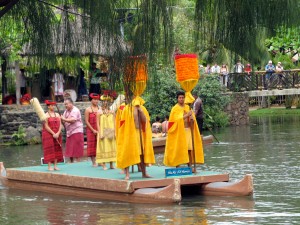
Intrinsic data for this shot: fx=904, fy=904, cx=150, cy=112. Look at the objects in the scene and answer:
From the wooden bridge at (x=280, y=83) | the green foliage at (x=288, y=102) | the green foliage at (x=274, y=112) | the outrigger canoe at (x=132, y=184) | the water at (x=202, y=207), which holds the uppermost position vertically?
the wooden bridge at (x=280, y=83)

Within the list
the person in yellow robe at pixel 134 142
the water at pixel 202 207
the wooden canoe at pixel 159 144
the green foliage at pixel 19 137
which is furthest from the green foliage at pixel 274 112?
the person in yellow robe at pixel 134 142

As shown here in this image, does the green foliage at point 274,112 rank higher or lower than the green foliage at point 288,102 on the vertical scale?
lower

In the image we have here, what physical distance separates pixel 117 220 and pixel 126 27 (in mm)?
5854

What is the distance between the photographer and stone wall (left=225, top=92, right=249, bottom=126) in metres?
33.7

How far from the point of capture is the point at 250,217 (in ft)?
38.4

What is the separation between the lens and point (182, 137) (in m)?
14.4

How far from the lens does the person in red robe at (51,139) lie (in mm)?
15688

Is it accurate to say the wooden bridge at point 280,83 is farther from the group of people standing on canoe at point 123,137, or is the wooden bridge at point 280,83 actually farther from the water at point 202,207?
the group of people standing on canoe at point 123,137

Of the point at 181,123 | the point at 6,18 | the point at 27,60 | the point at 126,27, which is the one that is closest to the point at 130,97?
the point at 126,27

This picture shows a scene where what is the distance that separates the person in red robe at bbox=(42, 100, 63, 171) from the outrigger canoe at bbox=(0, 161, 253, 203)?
331mm

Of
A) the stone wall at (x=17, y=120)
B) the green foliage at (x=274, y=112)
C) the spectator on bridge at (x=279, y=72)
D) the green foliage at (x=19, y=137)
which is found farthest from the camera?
the green foliage at (x=274, y=112)

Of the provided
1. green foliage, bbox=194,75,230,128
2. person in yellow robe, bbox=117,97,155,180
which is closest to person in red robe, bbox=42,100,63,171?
person in yellow robe, bbox=117,97,155,180

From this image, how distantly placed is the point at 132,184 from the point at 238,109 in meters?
21.1

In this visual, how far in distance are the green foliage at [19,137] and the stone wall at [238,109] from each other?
9.37m
